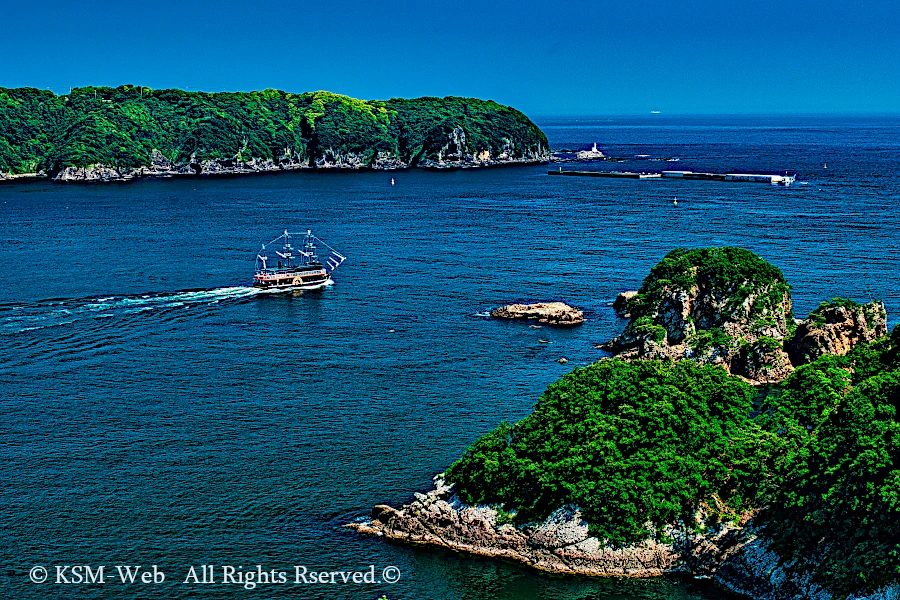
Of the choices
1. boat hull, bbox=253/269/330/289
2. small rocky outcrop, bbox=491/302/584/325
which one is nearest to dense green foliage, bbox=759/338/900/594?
small rocky outcrop, bbox=491/302/584/325

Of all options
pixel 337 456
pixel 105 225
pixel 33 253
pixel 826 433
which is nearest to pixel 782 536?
pixel 826 433

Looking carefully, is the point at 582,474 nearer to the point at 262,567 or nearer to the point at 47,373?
the point at 262,567

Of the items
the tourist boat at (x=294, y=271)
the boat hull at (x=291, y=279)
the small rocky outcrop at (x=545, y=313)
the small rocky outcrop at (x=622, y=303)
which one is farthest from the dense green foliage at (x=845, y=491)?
the tourist boat at (x=294, y=271)

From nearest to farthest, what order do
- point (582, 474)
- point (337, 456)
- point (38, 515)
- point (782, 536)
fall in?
point (782, 536)
point (582, 474)
point (38, 515)
point (337, 456)

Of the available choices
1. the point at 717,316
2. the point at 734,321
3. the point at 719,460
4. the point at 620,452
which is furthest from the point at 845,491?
the point at 717,316

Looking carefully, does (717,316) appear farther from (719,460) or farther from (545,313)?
(719,460)

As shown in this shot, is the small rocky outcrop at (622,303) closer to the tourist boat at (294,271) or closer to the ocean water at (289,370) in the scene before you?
the ocean water at (289,370)

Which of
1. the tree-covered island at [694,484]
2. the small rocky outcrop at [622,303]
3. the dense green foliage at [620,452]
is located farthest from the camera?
the small rocky outcrop at [622,303]
